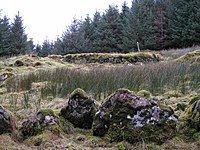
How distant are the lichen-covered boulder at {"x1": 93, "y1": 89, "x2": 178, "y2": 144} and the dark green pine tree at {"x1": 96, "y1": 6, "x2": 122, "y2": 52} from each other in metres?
29.1

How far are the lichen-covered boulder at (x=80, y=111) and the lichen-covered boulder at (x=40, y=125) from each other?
27 centimetres

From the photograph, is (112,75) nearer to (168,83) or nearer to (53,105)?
(168,83)

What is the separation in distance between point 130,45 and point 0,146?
27921mm

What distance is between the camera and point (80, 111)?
3482 mm

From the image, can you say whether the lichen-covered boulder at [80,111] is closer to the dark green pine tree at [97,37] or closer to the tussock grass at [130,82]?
the tussock grass at [130,82]

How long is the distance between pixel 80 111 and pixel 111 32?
97.4 ft

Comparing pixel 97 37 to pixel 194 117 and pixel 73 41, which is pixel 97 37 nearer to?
pixel 73 41

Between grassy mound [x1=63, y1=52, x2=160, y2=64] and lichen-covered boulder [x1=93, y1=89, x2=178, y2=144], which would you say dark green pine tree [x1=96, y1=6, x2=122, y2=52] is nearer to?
grassy mound [x1=63, y1=52, x2=160, y2=64]

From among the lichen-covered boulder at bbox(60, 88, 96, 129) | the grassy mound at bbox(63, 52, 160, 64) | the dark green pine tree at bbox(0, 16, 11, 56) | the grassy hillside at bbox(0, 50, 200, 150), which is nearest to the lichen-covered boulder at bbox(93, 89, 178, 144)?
the grassy hillside at bbox(0, 50, 200, 150)

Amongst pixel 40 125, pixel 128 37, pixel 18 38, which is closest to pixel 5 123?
pixel 40 125

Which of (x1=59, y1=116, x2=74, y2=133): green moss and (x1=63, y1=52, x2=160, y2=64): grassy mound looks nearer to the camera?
(x1=59, y1=116, x2=74, y2=133): green moss

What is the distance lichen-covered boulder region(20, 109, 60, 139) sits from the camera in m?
3.15

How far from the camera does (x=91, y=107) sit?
354 centimetres

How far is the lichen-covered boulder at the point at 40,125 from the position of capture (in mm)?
3152
